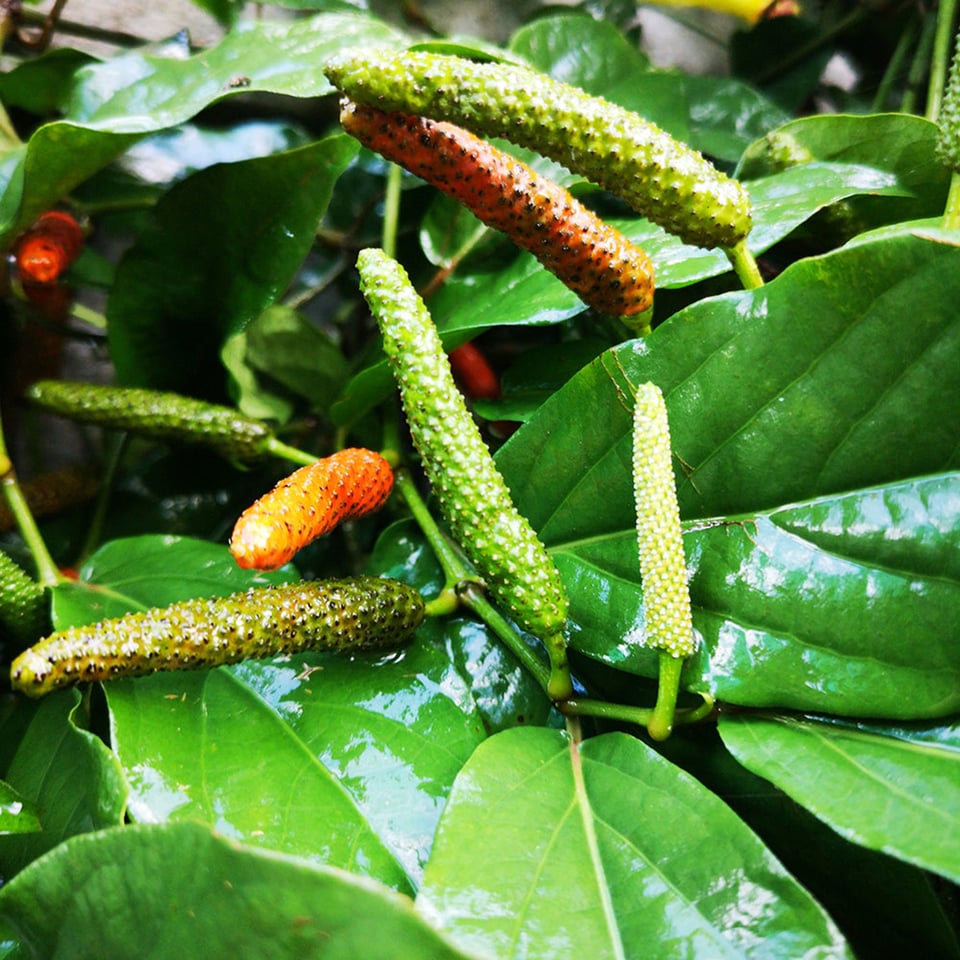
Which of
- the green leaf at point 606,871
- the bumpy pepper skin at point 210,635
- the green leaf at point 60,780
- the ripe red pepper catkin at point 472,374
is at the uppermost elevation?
the ripe red pepper catkin at point 472,374

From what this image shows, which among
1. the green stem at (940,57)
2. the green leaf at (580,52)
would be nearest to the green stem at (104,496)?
the green leaf at (580,52)

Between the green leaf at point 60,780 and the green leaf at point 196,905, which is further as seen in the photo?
the green leaf at point 60,780

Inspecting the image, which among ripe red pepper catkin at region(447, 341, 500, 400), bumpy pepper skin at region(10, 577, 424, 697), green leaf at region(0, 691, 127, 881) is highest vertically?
ripe red pepper catkin at region(447, 341, 500, 400)

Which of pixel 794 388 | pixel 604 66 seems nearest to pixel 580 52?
pixel 604 66

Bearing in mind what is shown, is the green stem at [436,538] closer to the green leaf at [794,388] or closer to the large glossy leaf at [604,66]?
the green leaf at [794,388]

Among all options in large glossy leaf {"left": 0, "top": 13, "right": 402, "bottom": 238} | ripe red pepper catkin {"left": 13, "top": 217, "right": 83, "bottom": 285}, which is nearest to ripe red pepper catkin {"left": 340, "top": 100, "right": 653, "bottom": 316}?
large glossy leaf {"left": 0, "top": 13, "right": 402, "bottom": 238}

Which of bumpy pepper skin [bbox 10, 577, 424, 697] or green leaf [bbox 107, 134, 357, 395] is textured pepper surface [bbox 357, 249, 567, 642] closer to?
bumpy pepper skin [bbox 10, 577, 424, 697]
